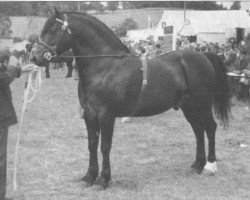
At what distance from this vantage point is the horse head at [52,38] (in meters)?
5.09

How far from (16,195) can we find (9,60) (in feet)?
5.51

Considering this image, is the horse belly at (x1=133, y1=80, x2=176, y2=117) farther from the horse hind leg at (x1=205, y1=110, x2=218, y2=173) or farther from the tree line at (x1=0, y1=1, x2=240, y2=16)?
the tree line at (x1=0, y1=1, x2=240, y2=16)

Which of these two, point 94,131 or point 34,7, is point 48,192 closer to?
point 94,131

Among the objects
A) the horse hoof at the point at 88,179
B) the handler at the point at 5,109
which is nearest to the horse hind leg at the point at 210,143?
the horse hoof at the point at 88,179

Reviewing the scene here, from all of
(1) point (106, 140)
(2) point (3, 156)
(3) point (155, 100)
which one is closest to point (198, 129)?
(3) point (155, 100)

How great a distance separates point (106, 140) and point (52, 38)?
4.75ft

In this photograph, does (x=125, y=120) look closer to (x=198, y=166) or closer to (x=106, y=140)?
(x=198, y=166)

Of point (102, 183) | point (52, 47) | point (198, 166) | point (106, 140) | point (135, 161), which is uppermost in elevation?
point (52, 47)

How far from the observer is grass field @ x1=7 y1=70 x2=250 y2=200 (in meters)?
5.27

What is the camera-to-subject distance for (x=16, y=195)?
5141 millimetres

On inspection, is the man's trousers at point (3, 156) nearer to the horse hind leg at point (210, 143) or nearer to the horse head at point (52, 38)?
the horse head at point (52, 38)

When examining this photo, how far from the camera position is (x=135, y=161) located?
6.76m

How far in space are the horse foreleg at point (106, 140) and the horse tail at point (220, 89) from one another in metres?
2.04

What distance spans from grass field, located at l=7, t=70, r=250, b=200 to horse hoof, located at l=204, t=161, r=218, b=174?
8cm
